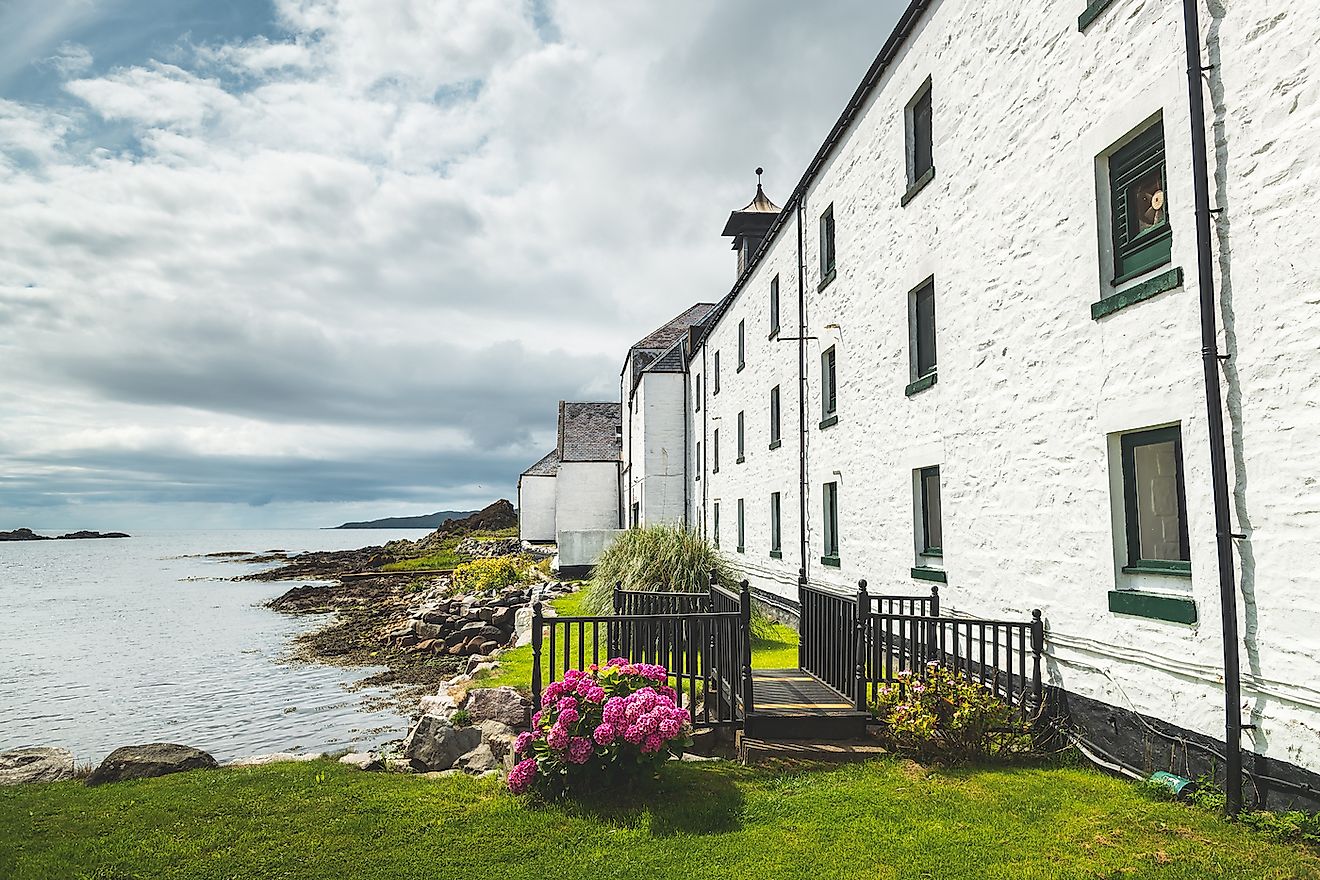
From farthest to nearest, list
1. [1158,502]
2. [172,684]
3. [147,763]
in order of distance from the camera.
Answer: [172,684], [147,763], [1158,502]

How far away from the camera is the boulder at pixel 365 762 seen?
8938mm

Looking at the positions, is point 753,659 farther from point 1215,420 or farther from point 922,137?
point 1215,420

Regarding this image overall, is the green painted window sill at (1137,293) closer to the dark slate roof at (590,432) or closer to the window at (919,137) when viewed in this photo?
the window at (919,137)

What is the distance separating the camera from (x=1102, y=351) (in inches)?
297

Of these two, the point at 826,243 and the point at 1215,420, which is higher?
the point at 826,243

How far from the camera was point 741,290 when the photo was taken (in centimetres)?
2364

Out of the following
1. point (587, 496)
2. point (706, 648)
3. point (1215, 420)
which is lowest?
point (706, 648)

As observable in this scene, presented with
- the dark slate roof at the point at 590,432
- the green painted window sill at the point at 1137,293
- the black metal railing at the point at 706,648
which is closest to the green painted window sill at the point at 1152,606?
the green painted window sill at the point at 1137,293

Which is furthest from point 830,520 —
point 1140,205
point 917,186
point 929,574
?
point 1140,205

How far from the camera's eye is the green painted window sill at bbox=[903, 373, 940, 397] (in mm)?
11008

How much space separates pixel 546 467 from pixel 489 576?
69.7 feet

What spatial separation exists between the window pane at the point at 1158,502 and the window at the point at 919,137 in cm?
537

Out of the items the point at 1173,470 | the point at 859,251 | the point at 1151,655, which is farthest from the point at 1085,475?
the point at 859,251

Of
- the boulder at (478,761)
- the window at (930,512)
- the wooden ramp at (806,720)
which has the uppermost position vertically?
the window at (930,512)
